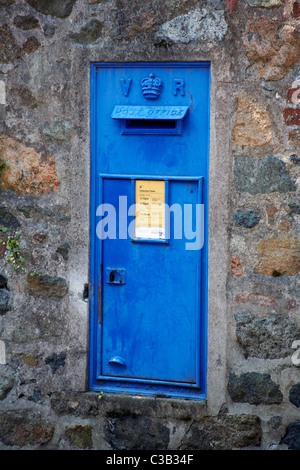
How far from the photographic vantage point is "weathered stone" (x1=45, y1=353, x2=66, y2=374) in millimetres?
3830

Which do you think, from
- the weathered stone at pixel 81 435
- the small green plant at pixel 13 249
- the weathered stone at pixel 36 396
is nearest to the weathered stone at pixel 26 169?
the small green plant at pixel 13 249

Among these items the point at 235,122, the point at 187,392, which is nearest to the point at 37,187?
the point at 235,122

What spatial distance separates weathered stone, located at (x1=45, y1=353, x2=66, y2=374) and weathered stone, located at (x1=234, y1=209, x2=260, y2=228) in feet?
4.78

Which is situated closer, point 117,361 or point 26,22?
point 26,22

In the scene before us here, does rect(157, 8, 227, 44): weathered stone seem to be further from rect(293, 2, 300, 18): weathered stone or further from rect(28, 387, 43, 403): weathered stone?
rect(28, 387, 43, 403): weathered stone

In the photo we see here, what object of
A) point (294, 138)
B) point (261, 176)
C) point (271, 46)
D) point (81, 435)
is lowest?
point (81, 435)

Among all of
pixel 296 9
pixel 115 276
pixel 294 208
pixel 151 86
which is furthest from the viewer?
pixel 115 276

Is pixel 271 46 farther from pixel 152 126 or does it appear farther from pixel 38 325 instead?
pixel 38 325

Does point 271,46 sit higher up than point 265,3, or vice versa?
point 265,3

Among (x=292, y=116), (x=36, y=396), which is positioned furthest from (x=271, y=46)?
(x=36, y=396)

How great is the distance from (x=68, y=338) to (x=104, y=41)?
1.92 m

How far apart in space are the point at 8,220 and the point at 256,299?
1689mm

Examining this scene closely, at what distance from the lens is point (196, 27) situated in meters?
3.42

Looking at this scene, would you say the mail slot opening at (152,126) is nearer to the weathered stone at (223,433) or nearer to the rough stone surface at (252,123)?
the rough stone surface at (252,123)
